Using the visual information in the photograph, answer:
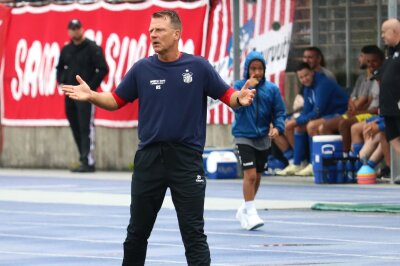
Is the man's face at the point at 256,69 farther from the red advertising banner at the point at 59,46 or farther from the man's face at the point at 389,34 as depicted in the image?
the red advertising banner at the point at 59,46

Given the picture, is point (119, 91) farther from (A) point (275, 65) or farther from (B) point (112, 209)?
(A) point (275, 65)

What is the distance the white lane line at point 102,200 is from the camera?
18156mm

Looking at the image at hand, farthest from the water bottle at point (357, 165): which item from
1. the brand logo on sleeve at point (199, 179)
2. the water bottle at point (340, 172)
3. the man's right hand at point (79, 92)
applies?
the man's right hand at point (79, 92)

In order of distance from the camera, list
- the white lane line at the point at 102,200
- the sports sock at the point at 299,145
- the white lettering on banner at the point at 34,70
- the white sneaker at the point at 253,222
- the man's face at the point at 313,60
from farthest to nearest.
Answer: the white lettering on banner at the point at 34,70, the sports sock at the point at 299,145, the man's face at the point at 313,60, the white lane line at the point at 102,200, the white sneaker at the point at 253,222

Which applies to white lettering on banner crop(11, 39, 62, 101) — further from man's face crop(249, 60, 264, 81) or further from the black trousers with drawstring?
→ the black trousers with drawstring

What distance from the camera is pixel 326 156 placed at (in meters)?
22.0

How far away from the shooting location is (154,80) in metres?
9.89

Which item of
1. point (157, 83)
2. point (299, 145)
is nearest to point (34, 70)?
point (299, 145)

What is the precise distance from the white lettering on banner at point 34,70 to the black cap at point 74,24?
207 cm

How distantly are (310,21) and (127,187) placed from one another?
467cm

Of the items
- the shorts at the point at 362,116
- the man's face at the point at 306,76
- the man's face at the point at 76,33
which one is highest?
the man's face at the point at 76,33

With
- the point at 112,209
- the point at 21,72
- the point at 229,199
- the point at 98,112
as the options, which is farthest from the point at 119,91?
the point at 21,72

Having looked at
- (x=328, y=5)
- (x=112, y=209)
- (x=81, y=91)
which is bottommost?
(x=112, y=209)

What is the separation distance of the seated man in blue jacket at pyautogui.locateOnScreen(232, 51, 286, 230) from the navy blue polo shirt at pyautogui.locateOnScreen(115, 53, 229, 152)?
531 cm
